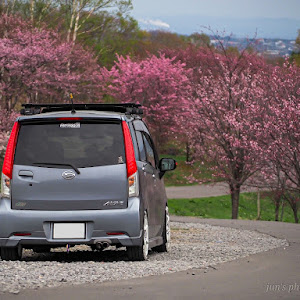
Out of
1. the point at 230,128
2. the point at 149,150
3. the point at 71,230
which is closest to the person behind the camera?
the point at 71,230

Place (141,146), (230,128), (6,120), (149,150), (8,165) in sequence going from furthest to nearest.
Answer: (6,120)
(230,128)
(149,150)
(141,146)
(8,165)

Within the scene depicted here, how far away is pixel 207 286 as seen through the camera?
27.8 ft

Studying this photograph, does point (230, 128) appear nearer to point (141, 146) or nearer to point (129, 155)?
point (141, 146)

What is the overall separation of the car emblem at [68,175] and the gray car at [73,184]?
0.04 feet

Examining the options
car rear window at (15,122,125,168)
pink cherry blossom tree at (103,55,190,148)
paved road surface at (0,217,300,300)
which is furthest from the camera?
pink cherry blossom tree at (103,55,190,148)

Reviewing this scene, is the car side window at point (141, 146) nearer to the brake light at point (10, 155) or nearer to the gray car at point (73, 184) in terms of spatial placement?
the gray car at point (73, 184)

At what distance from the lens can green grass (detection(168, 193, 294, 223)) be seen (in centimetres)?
4238

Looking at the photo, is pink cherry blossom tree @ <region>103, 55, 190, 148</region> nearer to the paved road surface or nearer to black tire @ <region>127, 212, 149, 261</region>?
black tire @ <region>127, 212, 149, 261</region>

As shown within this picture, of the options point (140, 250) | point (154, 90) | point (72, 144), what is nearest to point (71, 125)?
point (72, 144)

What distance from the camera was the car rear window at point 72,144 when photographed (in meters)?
10.8

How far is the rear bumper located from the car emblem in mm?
418

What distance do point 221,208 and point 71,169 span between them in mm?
35834

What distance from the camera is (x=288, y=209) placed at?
167ft

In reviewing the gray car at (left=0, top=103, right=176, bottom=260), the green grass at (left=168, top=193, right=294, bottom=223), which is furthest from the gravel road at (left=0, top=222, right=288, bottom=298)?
the green grass at (left=168, top=193, right=294, bottom=223)
